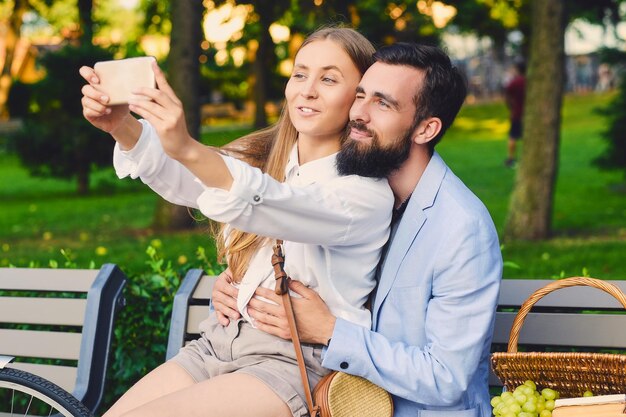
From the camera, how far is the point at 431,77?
2.89 meters

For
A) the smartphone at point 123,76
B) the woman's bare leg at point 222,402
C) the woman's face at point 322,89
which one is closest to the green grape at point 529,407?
the woman's bare leg at point 222,402

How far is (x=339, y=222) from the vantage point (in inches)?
104

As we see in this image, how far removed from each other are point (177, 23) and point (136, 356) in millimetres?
6633

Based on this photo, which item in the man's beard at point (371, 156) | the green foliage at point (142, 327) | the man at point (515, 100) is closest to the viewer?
the man's beard at point (371, 156)

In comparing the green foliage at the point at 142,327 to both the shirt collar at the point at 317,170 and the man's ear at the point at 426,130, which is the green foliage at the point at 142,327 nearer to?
the shirt collar at the point at 317,170

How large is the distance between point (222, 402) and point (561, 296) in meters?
1.32

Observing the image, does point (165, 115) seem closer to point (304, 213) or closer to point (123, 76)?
point (123, 76)

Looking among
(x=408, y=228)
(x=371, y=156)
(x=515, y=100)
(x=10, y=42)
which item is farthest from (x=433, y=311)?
(x=10, y=42)

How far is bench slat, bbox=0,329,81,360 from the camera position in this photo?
3.81 m

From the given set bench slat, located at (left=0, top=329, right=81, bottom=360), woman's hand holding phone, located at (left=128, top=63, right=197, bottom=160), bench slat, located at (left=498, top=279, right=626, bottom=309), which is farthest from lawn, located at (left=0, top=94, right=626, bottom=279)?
woman's hand holding phone, located at (left=128, top=63, right=197, bottom=160)

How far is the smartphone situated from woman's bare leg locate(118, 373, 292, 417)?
890 millimetres

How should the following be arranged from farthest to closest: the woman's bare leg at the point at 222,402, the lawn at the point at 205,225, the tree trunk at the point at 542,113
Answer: the tree trunk at the point at 542,113
the lawn at the point at 205,225
the woman's bare leg at the point at 222,402

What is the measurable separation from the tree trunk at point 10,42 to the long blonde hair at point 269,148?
24471 millimetres

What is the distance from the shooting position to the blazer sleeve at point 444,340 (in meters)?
2.69
